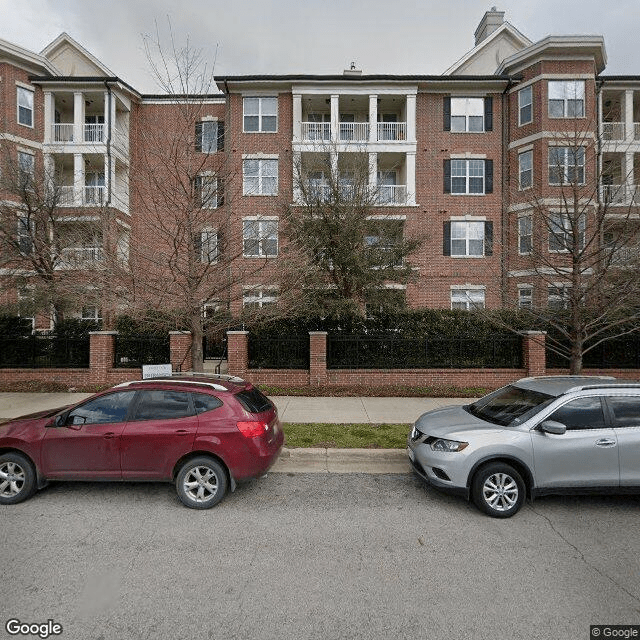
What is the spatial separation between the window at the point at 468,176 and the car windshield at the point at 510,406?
16798 mm

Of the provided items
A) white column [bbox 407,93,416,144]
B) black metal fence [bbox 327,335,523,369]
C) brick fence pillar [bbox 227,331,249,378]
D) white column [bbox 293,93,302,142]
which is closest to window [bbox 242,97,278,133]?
white column [bbox 293,93,302,142]

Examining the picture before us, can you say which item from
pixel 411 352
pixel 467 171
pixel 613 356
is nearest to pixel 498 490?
pixel 411 352

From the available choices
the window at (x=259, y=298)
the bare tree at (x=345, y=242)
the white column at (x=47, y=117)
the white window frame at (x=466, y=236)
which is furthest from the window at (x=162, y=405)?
the white column at (x=47, y=117)

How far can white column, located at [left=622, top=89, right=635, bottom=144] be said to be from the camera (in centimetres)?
1950

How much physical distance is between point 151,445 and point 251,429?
47.2 inches

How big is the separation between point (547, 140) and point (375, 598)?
70.9ft

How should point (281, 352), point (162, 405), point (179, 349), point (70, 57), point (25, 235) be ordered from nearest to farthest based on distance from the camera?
point (162, 405)
point (179, 349)
point (281, 352)
point (25, 235)
point (70, 57)

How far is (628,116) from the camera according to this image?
64.6 ft

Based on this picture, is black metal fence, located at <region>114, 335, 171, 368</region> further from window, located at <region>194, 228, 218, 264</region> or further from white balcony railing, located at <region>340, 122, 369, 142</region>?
white balcony railing, located at <region>340, 122, 369, 142</region>

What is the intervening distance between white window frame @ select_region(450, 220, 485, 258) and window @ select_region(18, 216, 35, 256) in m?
17.8

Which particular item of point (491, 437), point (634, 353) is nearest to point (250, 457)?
point (491, 437)

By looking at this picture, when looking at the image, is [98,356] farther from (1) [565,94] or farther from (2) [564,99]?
(1) [565,94]

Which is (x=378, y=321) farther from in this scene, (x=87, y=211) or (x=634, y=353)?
(x=87, y=211)

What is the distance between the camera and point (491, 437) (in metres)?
4.47
